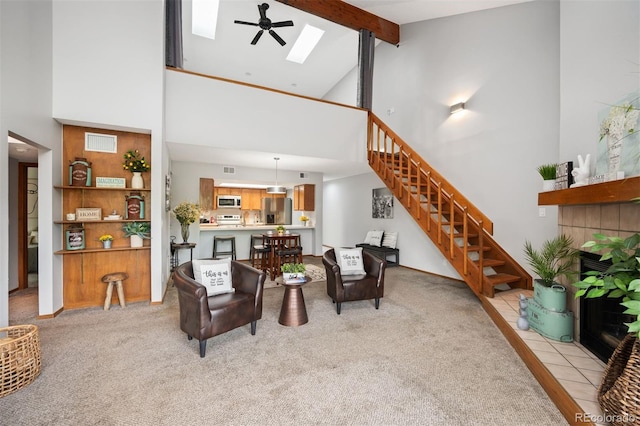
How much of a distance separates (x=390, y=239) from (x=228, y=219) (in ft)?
15.8

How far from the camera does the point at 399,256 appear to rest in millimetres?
6586

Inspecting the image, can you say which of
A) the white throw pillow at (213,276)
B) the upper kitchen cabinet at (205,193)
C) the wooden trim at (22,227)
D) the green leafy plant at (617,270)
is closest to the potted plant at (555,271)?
the green leafy plant at (617,270)

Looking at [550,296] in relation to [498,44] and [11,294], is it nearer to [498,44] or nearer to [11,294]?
[498,44]

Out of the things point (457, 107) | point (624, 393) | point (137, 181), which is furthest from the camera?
point (457, 107)

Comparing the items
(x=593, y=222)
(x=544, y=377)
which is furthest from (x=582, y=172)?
(x=544, y=377)

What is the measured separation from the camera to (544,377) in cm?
215

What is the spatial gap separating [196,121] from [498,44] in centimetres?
507

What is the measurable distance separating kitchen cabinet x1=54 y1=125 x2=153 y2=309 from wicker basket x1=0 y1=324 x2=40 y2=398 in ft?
5.18

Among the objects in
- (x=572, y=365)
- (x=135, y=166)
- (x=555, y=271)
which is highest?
(x=135, y=166)

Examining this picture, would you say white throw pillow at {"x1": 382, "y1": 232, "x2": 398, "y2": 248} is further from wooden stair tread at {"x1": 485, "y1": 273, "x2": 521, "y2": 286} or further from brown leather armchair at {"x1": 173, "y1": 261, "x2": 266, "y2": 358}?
brown leather armchair at {"x1": 173, "y1": 261, "x2": 266, "y2": 358}

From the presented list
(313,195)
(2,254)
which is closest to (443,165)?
(313,195)

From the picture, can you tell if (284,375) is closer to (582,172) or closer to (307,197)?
(582,172)

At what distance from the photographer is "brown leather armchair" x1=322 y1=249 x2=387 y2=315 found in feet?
11.9

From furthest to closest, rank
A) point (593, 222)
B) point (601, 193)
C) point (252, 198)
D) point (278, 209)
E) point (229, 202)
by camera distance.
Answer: point (252, 198) < point (278, 209) < point (229, 202) < point (593, 222) < point (601, 193)
